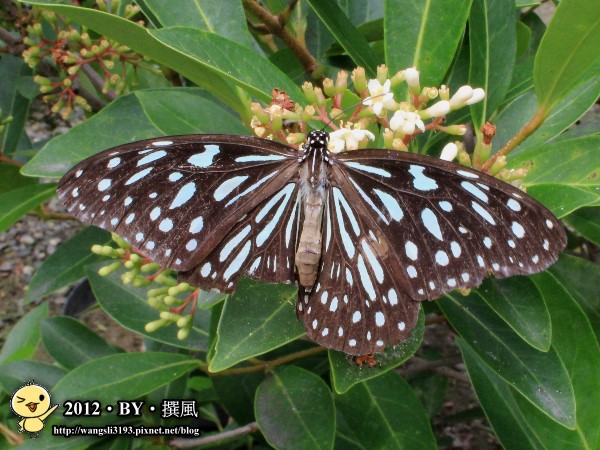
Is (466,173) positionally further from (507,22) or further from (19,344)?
(19,344)

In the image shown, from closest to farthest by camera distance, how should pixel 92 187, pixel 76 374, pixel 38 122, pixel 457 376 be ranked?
pixel 92 187
pixel 76 374
pixel 457 376
pixel 38 122

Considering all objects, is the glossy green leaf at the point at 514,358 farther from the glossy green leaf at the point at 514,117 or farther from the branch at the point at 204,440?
the branch at the point at 204,440

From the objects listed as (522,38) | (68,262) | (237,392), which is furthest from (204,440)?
(522,38)

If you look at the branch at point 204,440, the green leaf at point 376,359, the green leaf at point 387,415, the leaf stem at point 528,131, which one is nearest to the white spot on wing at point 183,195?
the green leaf at point 376,359

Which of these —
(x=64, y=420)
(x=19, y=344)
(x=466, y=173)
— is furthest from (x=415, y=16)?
(x=19, y=344)

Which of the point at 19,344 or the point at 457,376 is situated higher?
the point at 19,344

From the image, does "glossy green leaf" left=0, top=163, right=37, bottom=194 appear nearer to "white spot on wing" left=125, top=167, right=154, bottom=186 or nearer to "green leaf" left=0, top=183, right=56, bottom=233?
"green leaf" left=0, top=183, right=56, bottom=233

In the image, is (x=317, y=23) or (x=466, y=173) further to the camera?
(x=317, y=23)
